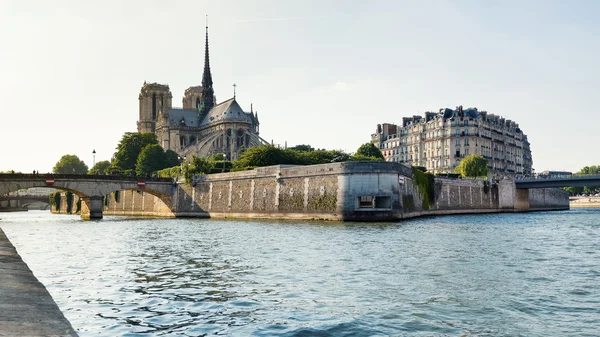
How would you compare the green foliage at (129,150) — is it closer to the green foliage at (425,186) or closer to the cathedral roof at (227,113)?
the cathedral roof at (227,113)

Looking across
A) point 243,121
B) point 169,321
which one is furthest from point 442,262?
point 243,121

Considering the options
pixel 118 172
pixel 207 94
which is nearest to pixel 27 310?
pixel 118 172

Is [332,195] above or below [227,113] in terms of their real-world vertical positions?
below

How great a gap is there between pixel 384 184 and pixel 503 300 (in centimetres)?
4028

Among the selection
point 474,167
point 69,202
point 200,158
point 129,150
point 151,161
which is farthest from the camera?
point 129,150

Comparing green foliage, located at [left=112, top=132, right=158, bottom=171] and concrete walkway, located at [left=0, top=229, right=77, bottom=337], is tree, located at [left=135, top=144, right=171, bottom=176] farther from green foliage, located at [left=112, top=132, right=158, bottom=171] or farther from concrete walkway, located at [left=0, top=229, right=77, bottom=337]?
concrete walkway, located at [left=0, top=229, right=77, bottom=337]

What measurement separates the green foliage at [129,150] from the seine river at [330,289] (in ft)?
391

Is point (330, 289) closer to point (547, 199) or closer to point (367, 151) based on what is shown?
point (367, 151)

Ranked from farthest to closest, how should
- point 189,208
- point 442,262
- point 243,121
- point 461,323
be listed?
point 243,121 < point 189,208 < point 442,262 < point 461,323

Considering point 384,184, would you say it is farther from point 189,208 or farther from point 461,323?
point 461,323

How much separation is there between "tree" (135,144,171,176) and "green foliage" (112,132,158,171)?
9.90 m

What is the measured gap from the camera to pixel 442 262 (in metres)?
21.9

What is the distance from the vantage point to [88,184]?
76.9 metres

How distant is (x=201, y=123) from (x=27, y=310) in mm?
169555
